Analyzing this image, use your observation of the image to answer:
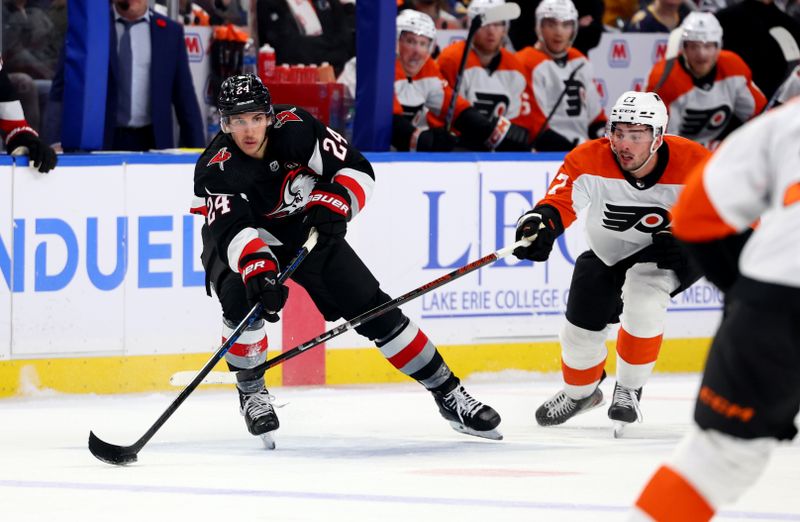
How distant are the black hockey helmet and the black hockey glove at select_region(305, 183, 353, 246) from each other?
33 centimetres

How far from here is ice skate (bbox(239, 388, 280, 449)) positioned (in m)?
5.18

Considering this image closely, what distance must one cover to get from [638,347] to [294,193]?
1325 millimetres

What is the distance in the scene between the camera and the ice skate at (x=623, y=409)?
5.55 meters

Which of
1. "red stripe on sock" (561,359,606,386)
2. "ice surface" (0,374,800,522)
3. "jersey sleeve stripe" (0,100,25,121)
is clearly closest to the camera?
"ice surface" (0,374,800,522)

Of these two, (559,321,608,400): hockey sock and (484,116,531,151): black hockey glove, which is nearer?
(559,321,608,400): hockey sock

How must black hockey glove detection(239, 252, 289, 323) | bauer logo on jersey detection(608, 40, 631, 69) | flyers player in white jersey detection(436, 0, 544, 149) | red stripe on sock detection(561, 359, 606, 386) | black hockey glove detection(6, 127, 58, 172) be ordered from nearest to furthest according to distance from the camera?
black hockey glove detection(239, 252, 289, 323) → red stripe on sock detection(561, 359, 606, 386) → black hockey glove detection(6, 127, 58, 172) → flyers player in white jersey detection(436, 0, 544, 149) → bauer logo on jersey detection(608, 40, 631, 69)

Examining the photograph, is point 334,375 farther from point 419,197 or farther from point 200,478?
point 200,478

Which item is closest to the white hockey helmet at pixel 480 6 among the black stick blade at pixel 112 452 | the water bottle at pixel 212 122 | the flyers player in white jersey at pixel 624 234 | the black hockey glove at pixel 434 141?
the black hockey glove at pixel 434 141

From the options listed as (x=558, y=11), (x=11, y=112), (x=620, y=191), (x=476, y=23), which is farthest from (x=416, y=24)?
(x=620, y=191)

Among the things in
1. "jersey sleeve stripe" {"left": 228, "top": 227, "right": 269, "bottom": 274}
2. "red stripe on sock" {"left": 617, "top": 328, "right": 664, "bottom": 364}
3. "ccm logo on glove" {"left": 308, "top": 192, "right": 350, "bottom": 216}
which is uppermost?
"ccm logo on glove" {"left": 308, "top": 192, "right": 350, "bottom": 216}

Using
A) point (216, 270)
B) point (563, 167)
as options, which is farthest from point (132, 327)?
point (563, 167)

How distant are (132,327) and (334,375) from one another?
92cm

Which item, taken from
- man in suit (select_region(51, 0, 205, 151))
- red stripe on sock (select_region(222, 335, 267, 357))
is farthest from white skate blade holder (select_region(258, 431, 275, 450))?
man in suit (select_region(51, 0, 205, 151))

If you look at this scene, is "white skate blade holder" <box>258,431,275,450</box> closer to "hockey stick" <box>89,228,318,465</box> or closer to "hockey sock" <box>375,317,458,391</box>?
"hockey stick" <box>89,228,318,465</box>
